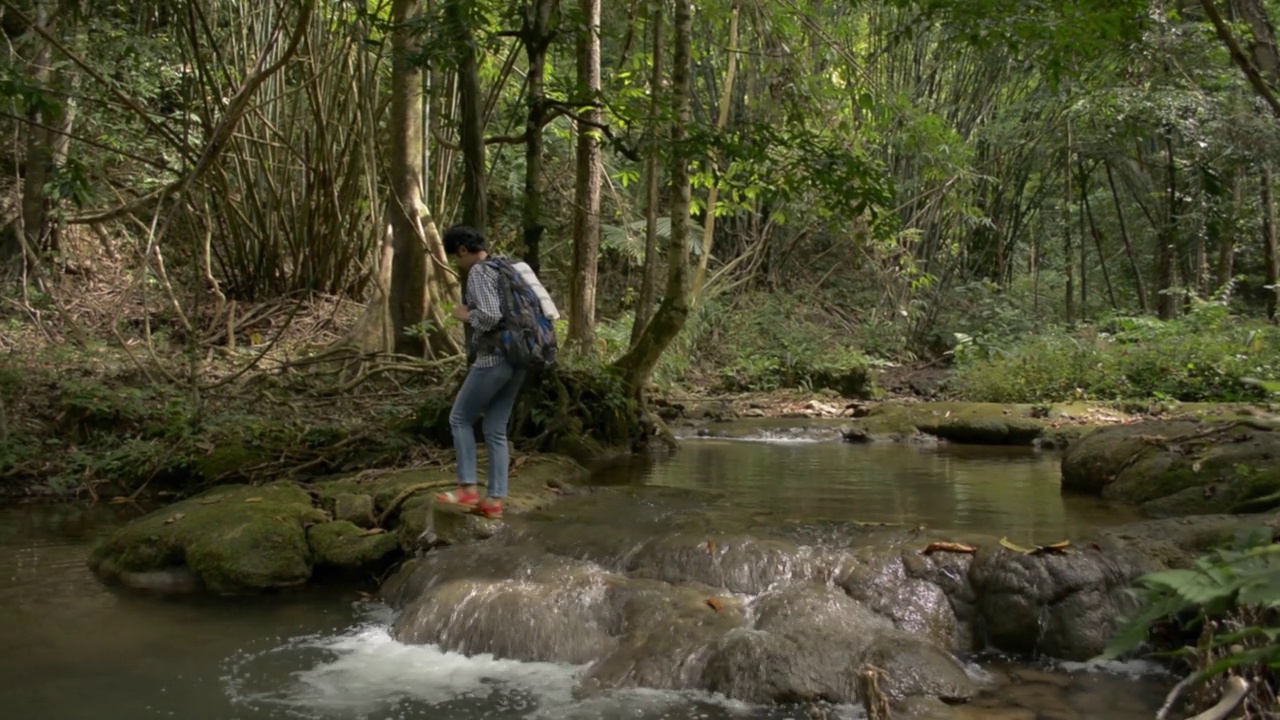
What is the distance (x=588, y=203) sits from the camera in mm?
11258

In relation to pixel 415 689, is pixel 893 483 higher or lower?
higher

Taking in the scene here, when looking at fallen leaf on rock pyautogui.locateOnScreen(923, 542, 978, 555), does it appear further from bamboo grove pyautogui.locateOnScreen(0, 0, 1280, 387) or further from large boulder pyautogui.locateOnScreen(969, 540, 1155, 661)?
bamboo grove pyautogui.locateOnScreen(0, 0, 1280, 387)

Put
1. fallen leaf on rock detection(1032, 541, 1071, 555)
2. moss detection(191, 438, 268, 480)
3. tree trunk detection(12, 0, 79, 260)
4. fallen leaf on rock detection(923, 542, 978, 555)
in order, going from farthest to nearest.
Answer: tree trunk detection(12, 0, 79, 260), moss detection(191, 438, 268, 480), fallen leaf on rock detection(923, 542, 978, 555), fallen leaf on rock detection(1032, 541, 1071, 555)

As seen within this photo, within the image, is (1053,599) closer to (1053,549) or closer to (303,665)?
(1053,549)

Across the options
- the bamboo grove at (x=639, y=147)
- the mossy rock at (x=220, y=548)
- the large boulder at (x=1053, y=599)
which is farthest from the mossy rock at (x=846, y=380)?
the mossy rock at (x=220, y=548)

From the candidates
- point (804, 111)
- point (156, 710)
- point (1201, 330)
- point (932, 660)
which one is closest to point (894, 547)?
point (932, 660)

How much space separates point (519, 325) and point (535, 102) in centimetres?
296

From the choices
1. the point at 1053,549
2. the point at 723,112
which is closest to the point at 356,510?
the point at 1053,549

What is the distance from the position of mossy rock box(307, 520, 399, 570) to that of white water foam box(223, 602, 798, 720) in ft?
3.20

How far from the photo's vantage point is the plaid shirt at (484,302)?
5.54 m

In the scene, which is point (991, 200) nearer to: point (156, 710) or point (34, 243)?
point (34, 243)

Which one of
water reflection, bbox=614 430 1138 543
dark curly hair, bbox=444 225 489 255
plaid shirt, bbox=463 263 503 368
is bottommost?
water reflection, bbox=614 430 1138 543

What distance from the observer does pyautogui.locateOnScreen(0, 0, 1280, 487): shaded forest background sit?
7918mm

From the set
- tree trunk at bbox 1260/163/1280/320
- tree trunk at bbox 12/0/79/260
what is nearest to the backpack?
tree trunk at bbox 12/0/79/260
